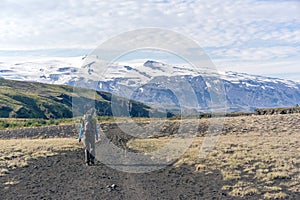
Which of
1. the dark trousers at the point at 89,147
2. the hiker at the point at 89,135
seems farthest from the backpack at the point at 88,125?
the dark trousers at the point at 89,147

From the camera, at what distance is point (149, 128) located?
1716 inches

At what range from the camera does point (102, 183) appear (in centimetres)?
2058

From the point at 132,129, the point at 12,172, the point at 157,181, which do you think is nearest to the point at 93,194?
the point at 157,181

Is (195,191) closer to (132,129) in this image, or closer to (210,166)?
(210,166)

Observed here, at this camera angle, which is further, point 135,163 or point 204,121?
point 204,121

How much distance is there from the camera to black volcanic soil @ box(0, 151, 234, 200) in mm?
18609

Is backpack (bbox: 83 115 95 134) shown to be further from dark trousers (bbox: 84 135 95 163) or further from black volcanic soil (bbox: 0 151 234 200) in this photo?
black volcanic soil (bbox: 0 151 234 200)

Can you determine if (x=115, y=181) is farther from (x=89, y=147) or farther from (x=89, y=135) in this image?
(x=89, y=135)

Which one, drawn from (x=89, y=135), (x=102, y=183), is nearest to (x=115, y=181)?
(x=102, y=183)

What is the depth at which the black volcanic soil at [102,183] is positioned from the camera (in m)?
18.6

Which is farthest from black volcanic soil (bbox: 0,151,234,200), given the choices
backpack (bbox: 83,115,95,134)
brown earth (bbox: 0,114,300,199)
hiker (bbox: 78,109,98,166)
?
backpack (bbox: 83,115,95,134)

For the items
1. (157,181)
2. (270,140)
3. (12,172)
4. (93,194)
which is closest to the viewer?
(93,194)

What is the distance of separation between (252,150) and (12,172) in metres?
16.8

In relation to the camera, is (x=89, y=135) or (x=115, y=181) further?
(x=89, y=135)
